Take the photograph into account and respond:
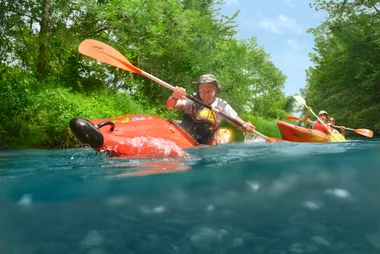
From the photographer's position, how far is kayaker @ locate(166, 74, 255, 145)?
5629 mm

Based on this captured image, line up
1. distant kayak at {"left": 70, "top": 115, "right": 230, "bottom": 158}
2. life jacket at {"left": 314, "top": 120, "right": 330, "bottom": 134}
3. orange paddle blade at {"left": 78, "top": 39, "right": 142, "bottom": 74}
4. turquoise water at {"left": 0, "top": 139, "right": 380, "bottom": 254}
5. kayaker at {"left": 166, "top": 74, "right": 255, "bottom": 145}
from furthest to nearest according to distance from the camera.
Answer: life jacket at {"left": 314, "top": 120, "right": 330, "bottom": 134} < orange paddle blade at {"left": 78, "top": 39, "right": 142, "bottom": 74} < kayaker at {"left": 166, "top": 74, "right": 255, "bottom": 145} < distant kayak at {"left": 70, "top": 115, "right": 230, "bottom": 158} < turquoise water at {"left": 0, "top": 139, "right": 380, "bottom": 254}

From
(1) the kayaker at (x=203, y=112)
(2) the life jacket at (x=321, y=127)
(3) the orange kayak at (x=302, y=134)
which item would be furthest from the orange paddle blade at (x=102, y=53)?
(2) the life jacket at (x=321, y=127)

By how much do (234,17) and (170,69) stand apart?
471 cm

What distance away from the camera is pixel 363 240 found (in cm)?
390

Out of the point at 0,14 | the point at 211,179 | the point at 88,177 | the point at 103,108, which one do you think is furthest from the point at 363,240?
the point at 0,14

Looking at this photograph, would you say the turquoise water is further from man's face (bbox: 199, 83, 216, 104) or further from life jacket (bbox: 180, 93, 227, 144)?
man's face (bbox: 199, 83, 216, 104)

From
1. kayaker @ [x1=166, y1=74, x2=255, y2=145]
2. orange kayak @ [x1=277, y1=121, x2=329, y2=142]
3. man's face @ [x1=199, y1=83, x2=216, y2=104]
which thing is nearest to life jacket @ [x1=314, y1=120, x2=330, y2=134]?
orange kayak @ [x1=277, y1=121, x2=329, y2=142]

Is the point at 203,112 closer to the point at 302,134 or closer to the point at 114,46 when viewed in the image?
the point at 302,134

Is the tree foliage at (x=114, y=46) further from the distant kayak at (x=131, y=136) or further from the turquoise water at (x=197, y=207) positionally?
the turquoise water at (x=197, y=207)

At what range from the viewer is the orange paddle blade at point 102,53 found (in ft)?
18.9

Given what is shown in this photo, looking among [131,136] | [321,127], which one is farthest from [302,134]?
[131,136]

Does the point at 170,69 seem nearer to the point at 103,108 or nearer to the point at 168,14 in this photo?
the point at 168,14

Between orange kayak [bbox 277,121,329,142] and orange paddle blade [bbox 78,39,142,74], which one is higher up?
orange paddle blade [bbox 78,39,142,74]

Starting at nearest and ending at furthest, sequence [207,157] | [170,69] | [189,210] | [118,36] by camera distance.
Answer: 1. [189,210]
2. [207,157]
3. [118,36]
4. [170,69]
